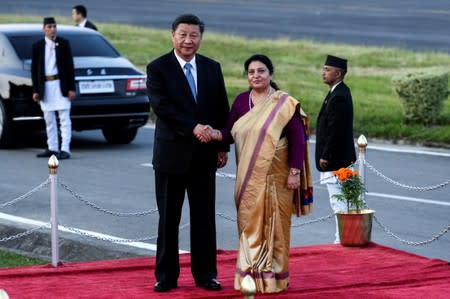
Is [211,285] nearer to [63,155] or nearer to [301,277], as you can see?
[301,277]

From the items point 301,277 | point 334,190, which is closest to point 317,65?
point 334,190

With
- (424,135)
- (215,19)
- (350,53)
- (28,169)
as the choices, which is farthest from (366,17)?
(28,169)

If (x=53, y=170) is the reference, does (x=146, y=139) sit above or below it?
below

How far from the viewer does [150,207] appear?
46.4ft

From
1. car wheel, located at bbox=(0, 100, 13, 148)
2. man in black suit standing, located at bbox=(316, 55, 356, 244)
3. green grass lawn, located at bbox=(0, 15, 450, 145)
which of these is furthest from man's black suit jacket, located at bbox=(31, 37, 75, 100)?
man in black suit standing, located at bbox=(316, 55, 356, 244)

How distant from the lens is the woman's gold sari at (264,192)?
9.66 meters

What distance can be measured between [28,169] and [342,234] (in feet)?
20.0

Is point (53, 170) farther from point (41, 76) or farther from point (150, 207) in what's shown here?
point (41, 76)

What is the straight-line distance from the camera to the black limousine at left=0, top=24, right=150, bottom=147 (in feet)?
59.1

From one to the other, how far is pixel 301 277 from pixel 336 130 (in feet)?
6.23

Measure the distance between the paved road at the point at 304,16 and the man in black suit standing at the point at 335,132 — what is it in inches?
780

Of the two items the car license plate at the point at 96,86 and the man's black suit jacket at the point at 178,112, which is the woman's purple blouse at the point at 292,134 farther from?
the car license plate at the point at 96,86

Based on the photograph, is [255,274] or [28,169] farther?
[28,169]

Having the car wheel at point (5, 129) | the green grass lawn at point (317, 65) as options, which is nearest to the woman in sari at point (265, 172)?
the car wheel at point (5, 129)
